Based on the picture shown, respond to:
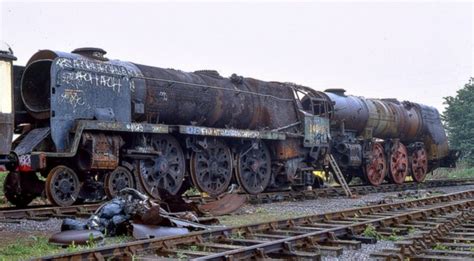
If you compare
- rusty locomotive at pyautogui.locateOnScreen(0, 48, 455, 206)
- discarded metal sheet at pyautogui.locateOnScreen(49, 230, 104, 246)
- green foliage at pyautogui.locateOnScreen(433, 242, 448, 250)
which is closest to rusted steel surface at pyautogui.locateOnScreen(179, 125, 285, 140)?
rusty locomotive at pyautogui.locateOnScreen(0, 48, 455, 206)

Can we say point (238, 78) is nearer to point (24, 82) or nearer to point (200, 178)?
point (200, 178)

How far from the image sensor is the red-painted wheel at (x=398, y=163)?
21.7 metres

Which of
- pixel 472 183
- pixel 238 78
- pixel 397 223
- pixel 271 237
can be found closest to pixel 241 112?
pixel 238 78

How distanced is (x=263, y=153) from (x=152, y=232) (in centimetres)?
859

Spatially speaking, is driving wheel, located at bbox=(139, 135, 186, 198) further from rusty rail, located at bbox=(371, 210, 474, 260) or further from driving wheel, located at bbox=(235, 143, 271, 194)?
rusty rail, located at bbox=(371, 210, 474, 260)

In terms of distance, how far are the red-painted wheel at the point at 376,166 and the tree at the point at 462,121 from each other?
14749 millimetres

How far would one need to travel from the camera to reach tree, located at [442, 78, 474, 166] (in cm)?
3516

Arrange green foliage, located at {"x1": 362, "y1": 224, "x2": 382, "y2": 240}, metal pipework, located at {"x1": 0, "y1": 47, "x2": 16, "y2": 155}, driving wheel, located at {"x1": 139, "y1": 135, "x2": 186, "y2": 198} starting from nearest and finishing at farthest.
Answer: green foliage, located at {"x1": 362, "y1": 224, "x2": 382, "y2": 240}, metal pipework, located at {"x1": 0, "y1": 47, "x2": 16, "y2": 155}, driving wheel, located at {"x1": 139, "y1": 135, "x2": 186, "y2": 198}

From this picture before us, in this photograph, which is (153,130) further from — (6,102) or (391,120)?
(391,120)

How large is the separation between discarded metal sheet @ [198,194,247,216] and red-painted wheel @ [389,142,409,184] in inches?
452

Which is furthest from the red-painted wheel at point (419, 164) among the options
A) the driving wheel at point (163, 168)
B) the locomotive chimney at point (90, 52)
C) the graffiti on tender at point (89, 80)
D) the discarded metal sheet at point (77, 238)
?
the discarded metal sheet at point (77, 238)

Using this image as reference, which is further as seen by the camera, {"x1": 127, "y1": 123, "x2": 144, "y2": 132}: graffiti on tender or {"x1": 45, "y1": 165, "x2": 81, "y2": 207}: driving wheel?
{"x1": 127, "y1": 123, "x2": 144, "y2": 132}: graffiti on tender

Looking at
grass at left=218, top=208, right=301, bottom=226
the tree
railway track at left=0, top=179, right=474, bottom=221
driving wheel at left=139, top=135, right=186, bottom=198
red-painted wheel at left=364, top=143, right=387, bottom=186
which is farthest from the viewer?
the tree

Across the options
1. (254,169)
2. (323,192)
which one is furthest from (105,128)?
(323,192)
